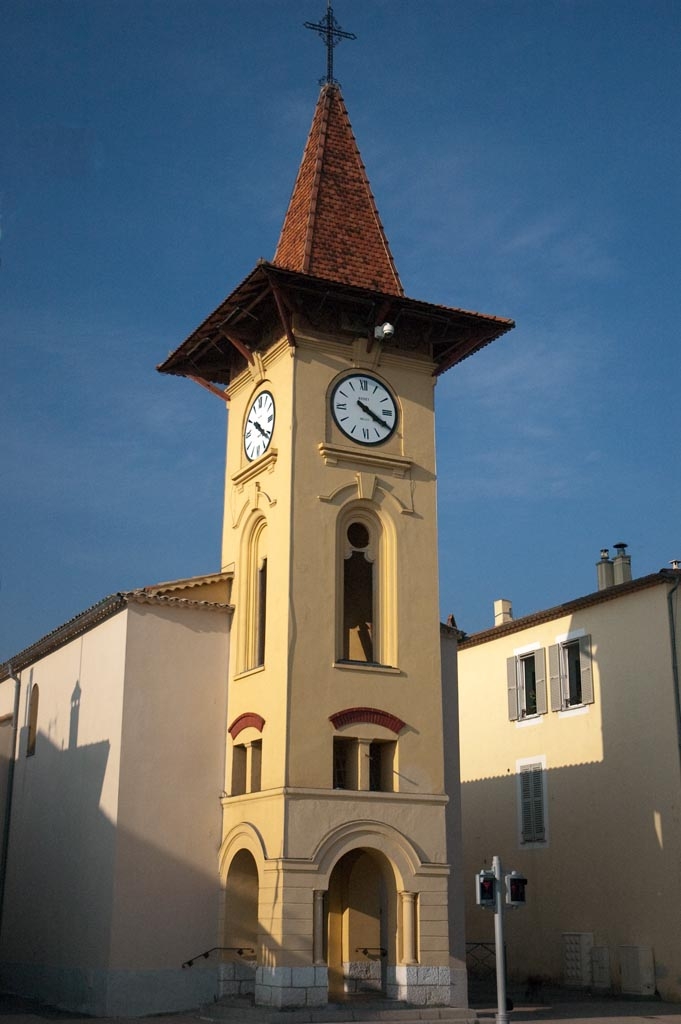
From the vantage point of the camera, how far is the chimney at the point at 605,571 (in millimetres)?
32062

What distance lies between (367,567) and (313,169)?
9371 millimetres

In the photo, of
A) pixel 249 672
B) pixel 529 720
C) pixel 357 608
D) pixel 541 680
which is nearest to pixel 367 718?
pixel 249 672

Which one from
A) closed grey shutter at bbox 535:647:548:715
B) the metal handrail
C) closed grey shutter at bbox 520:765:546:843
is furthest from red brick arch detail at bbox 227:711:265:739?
closed grey shutter at bbox 520:765:546:843

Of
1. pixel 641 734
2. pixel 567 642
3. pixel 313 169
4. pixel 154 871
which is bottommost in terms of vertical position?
pixel 154 871

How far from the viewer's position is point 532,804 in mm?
31578

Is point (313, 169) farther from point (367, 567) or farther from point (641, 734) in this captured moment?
point (641, 734)

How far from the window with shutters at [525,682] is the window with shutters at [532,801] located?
4.28ft

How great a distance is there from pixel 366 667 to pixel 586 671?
28.0ft

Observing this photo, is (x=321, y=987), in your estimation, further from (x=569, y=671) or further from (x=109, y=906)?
(x=569, y=671)

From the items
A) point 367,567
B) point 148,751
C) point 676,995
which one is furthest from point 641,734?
point 148,751

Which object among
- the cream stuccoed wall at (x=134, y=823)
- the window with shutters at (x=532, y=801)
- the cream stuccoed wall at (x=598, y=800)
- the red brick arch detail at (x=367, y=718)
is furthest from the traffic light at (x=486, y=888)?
the window with shutters at (x=532, y=801)

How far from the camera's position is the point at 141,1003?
72.3 feet

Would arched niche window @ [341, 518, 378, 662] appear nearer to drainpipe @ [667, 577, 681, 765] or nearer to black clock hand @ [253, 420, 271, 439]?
black clock hand @ [253, 420, 271, 439]

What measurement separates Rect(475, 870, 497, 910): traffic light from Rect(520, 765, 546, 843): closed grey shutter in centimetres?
1311
